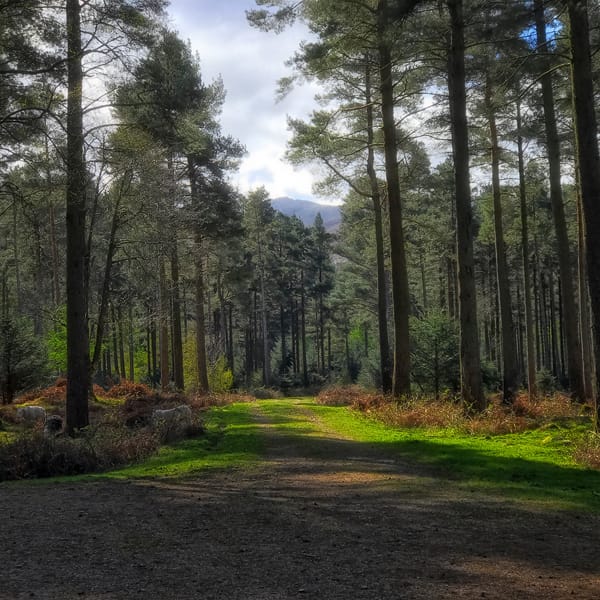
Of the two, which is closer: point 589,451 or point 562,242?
point 589,451

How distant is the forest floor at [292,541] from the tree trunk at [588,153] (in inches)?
146

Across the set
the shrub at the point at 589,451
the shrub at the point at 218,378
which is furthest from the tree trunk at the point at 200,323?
the shrub at the point at 589,451

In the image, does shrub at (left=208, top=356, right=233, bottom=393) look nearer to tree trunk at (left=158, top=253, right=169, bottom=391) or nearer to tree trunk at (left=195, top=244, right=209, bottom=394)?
tree trunk at (left=195, top=244, right=209, bottom=394)

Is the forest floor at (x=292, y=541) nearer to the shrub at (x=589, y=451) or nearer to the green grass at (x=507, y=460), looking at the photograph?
the green grass at (x=507, y=460)

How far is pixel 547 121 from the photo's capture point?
51.5ft

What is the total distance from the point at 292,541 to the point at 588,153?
723 cm

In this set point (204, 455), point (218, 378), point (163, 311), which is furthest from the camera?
point (218, 378)

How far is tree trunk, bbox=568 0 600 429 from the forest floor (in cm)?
372

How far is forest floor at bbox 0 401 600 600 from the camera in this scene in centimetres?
387

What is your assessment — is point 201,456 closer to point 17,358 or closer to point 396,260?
point 396,260

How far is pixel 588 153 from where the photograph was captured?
889 centimetres

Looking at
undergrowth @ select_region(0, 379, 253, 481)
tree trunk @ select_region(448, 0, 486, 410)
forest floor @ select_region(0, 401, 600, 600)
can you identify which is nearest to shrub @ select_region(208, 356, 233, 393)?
undergrowth @ select_region(0, 379, 253, 481)

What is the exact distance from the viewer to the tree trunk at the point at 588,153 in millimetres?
8820

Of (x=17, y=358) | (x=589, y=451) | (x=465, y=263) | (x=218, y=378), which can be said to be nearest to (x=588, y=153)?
(x=465, y=263)
